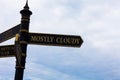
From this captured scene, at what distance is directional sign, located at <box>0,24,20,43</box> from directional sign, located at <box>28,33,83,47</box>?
631mm

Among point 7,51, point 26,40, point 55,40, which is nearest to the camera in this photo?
point 55,40

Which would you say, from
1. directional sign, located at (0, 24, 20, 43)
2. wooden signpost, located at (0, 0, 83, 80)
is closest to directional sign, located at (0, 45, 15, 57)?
wooden signpost, located at (0, 0, 83, 80)

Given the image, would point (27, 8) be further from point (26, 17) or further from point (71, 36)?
point (71, 36)

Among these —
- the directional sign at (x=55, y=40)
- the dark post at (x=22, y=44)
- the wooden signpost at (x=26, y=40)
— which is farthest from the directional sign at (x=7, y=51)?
the directional sign at (x=55, y=40)

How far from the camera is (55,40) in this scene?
29.9 ft

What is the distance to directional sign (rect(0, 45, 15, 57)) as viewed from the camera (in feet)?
31.9

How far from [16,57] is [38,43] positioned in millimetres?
797

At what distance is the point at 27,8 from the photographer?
9.53 m

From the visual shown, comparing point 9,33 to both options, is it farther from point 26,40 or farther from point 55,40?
point 55,40

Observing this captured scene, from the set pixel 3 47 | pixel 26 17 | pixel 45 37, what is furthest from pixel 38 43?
pixel 3 47

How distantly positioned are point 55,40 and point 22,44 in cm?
97

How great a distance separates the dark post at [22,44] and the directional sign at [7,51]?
39 cm

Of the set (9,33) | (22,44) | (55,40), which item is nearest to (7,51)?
(9,33)

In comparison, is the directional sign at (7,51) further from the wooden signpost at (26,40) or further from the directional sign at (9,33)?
the directional sign at (9,33)
